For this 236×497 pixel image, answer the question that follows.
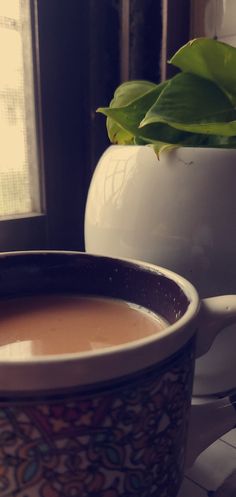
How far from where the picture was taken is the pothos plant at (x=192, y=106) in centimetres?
35

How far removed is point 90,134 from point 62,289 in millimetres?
290

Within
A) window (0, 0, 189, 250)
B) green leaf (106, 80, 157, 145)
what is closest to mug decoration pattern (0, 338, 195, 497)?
green leaf (106, 80, 157, 145)

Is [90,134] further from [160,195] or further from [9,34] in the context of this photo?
[160,195]

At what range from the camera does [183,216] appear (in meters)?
0.34

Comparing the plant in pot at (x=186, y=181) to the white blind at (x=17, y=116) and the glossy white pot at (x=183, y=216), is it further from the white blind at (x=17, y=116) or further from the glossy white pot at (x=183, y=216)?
the white blind at (x=17, y=116)

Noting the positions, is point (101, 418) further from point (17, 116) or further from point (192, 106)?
point (17, 116)

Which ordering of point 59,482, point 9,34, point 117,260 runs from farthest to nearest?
point 9,34, point 117,260, point 59,482

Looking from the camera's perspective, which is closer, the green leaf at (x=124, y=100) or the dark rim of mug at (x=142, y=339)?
the dark rim of mug at (x=142, y=339)

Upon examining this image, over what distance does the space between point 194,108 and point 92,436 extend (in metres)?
0.24

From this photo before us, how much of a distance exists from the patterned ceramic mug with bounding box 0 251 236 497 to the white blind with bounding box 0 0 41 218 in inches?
15.1

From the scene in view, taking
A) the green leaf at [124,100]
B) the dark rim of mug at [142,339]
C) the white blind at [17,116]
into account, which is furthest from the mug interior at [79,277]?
the white blind at [17,116]

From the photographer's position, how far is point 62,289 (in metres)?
0.35

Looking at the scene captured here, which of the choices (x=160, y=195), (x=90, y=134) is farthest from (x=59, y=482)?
(x=90, y=134)

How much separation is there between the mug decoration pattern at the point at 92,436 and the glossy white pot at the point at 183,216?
0.43ft
